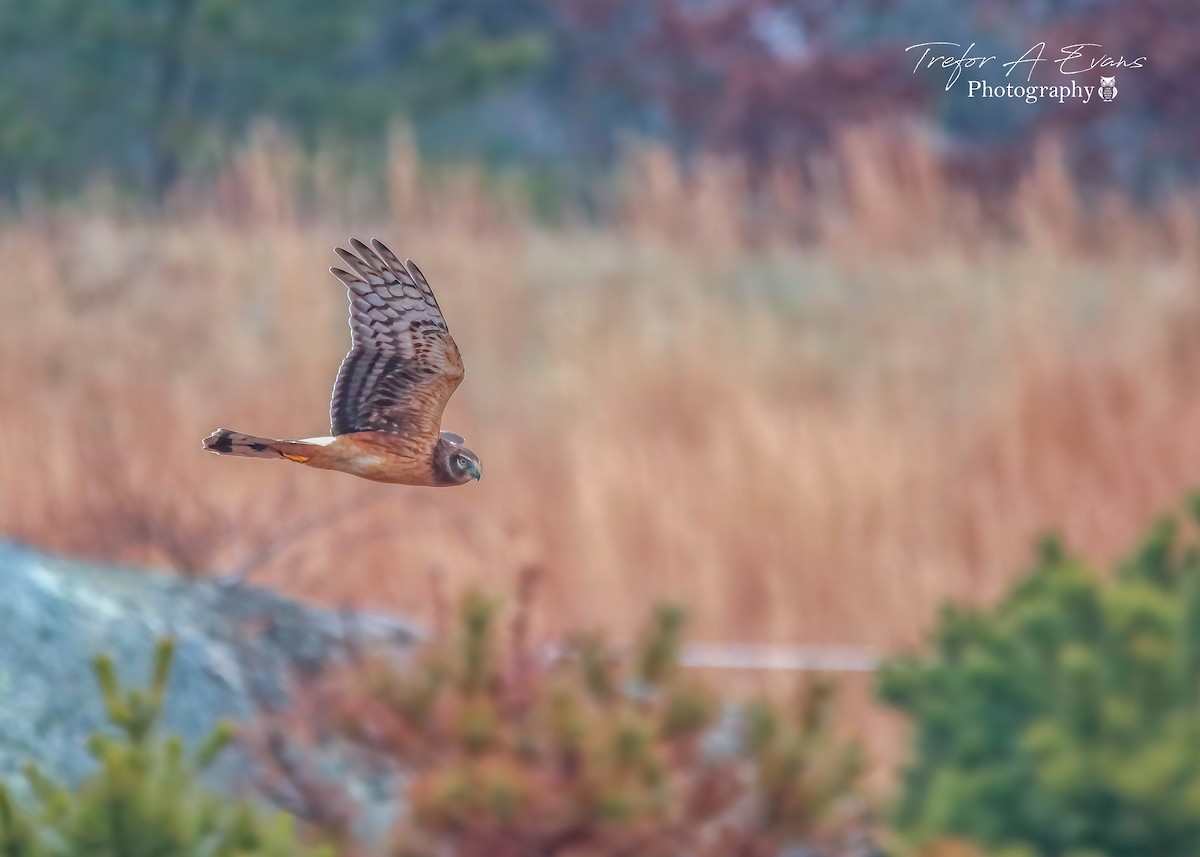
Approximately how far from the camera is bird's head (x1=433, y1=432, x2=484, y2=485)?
673 mm

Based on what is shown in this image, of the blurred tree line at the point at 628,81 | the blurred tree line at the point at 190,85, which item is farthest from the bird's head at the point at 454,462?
the blurred tree line at the point at 190,85

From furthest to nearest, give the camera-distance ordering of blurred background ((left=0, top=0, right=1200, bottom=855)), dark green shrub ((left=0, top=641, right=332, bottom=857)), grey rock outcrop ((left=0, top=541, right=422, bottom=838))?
blurred background ((left=0, top=0, right=1200, bottom=855)), grey rock outcrop ((left=0, top=541, right=422, bottom=838)), dark green shrub ((left=0, top=641, right=332, bottom=857))

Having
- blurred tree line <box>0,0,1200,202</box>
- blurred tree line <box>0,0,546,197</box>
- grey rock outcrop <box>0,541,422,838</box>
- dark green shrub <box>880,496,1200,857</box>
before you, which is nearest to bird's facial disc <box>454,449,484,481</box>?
grey rock outcrop <box>0,541,422,838</box>

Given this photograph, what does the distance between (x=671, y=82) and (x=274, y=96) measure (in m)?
2.38

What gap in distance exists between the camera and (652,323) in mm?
5887

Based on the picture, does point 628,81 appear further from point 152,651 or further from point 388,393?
point 388,393

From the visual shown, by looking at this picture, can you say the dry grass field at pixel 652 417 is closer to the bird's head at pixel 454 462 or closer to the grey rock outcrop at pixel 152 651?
the grey rock outcrop at pixel 152 651

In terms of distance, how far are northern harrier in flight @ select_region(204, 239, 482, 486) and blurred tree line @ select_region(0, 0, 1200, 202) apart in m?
7.74

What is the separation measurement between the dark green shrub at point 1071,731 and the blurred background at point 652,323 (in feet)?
1.97

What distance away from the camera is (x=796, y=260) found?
7.88 meters

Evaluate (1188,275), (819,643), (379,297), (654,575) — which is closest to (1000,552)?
(819,643)

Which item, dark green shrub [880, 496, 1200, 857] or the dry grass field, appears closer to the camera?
dark green shrub [880, 496, 1200, 857]

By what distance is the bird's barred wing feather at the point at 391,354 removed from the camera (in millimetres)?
680

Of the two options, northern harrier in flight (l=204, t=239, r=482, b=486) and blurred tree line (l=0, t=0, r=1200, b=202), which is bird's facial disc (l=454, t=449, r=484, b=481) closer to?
northern harrier in flight (l=204, t=239, r=482, b=486)
